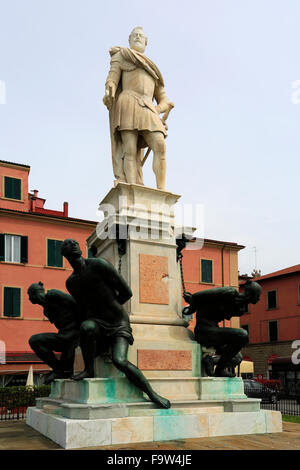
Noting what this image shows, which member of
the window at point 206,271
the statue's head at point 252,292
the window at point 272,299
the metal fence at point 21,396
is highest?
the window at point 206,271

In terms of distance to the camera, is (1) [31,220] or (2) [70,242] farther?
(1) [31,220]

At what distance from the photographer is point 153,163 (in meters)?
8.46

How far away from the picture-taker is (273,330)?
137 feet

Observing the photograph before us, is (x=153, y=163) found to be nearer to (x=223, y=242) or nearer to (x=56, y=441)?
(x=56, y=441)

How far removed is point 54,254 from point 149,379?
876 inches

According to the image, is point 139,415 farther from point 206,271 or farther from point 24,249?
point 206,271

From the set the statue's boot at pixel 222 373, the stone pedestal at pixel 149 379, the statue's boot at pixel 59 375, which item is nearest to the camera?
the stone pedestal at pixel 149 379

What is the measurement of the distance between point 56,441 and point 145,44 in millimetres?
6612

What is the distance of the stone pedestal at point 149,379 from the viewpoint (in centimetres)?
579

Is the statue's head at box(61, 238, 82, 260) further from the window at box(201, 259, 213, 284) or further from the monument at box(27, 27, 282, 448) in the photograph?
the window at box(201, 259, 213, 284)

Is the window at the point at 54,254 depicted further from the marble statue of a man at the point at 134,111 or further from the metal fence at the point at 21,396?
the marble statue of a man at the point at 134,111

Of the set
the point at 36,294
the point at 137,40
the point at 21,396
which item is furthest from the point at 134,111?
the point at 21,396

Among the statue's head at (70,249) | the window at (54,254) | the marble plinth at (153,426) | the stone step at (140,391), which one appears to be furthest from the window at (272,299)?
the statue's head at (70,249)
